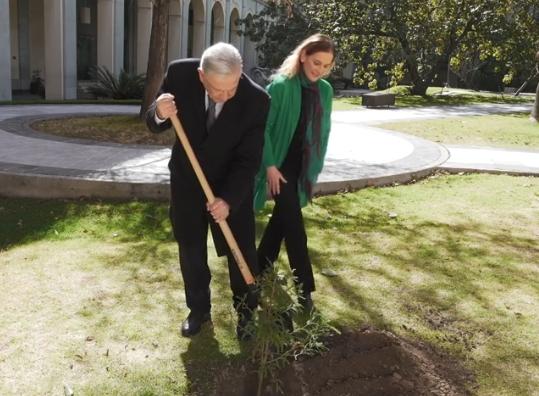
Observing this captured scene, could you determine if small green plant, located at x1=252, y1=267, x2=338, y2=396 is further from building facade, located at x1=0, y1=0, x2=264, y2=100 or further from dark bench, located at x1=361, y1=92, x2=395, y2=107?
dark bench, located at x1=361, y1=92, x2=395, y2=107

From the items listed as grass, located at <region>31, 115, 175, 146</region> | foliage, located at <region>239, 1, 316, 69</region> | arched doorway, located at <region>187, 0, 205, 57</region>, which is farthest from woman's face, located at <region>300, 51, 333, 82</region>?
arched doorway, located at <region>187, 0, 205, 57</region>

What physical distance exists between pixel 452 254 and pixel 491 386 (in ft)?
6.72

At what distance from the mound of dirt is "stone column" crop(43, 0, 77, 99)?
18.0 meters

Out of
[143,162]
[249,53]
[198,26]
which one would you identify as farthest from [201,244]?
[249,53]

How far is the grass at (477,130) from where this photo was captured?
11948mm

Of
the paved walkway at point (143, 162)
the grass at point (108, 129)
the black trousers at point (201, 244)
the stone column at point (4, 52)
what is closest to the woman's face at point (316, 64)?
the black trousers at point (201, 244)

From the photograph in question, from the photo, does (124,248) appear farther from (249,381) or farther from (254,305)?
(249,381)

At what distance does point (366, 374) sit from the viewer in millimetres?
2963

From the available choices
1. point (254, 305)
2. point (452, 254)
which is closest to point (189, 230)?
point (254, 305)

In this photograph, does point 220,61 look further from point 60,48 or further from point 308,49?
point 60,48

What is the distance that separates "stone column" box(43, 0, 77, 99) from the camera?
18422mm

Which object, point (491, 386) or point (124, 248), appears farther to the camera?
point (124, 248)

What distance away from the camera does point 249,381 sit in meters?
2.94

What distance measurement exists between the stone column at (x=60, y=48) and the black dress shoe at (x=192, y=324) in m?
17.5
